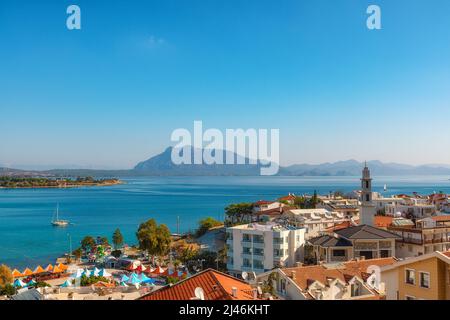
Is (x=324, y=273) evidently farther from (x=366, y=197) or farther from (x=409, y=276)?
(x=366, y=197)

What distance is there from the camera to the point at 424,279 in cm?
446

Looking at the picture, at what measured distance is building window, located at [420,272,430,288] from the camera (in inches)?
173

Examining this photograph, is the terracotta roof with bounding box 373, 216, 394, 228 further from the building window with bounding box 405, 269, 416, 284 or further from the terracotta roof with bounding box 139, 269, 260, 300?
the terracotta roof with bounding box 139, 269, 260, 300

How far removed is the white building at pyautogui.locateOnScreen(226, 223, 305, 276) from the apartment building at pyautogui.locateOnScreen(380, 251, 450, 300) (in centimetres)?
1007

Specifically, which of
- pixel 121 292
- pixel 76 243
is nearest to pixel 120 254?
pixel 76 243

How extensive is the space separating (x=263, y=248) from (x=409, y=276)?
10727mm

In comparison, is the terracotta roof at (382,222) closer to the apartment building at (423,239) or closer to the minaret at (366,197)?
the minaret at (366,197)

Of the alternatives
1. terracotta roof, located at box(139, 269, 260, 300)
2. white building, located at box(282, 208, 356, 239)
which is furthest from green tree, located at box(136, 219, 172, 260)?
terracotta roof, located at box(139, 269, 260, 300)

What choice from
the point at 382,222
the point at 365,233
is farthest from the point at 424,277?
the point at 382,222
